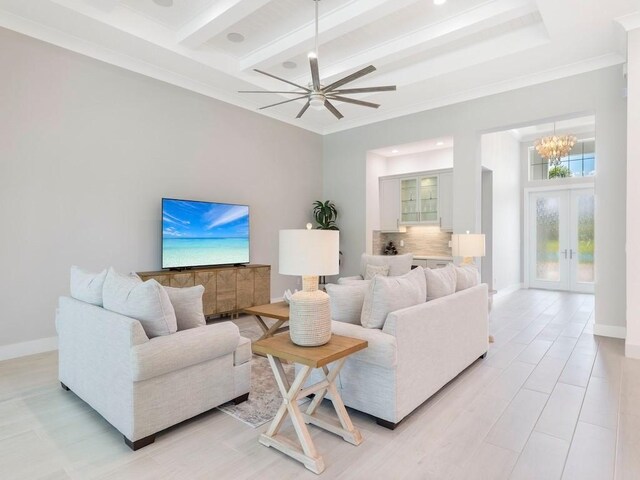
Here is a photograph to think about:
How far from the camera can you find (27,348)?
153 inches

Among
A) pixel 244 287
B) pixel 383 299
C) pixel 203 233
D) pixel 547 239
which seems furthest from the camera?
pixel 547 239

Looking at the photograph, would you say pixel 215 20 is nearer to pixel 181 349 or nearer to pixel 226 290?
pixel 226 290

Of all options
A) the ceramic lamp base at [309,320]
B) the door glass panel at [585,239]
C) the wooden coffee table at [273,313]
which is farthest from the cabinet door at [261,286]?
the door glass panel at [585,239]

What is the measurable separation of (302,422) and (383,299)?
91cm

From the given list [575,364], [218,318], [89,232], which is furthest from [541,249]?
[89,232]

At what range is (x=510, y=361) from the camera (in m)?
3.65

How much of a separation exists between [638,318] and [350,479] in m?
3.69

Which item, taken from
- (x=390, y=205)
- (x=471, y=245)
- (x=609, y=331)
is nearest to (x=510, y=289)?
(x=390, y=205)

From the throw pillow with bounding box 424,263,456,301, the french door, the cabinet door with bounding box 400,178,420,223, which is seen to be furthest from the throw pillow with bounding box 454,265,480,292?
the french door

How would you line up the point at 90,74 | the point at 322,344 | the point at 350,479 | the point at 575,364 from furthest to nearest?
the point at 90,74 < the point at 575,364 < the point at 322,344 < the point at 350,479

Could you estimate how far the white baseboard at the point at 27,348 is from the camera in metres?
3.75

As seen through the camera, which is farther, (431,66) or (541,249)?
(541,249)

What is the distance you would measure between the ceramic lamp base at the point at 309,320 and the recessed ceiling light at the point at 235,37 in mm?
3740

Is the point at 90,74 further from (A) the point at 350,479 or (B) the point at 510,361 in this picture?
(B) the point at 510,361
